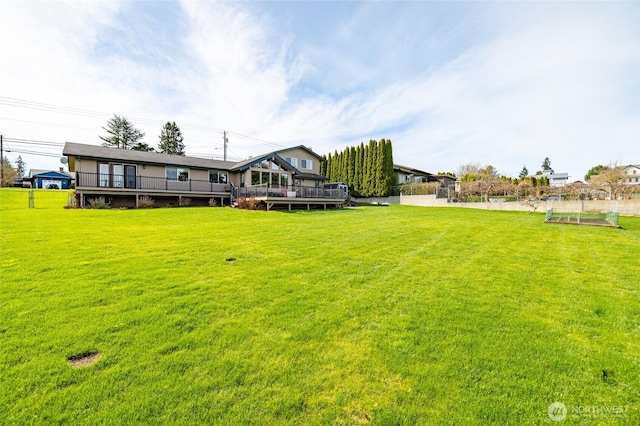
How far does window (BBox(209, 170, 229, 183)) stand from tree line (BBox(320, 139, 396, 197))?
526 inches

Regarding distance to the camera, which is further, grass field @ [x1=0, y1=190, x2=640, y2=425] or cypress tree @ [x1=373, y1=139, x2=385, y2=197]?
cypress tree @ [x1=373, y1=139, x2=385, y2=197]

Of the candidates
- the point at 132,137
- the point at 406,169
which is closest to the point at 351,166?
the point at 406,169

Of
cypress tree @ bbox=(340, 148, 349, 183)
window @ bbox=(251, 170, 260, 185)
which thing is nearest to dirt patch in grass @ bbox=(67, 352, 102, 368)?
window @ bbox=(251, 170, 260, 185)

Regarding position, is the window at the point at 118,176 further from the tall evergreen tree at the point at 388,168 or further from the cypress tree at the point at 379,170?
the tall evergreen tree at the point at 388,168

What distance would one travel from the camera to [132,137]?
51.2 m

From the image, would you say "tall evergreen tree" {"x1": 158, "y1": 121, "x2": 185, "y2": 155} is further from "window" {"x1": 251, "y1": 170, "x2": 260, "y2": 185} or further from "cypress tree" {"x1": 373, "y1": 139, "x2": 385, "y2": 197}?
"cypress tree" {"x1": 373, "y1": 139, "x2": 385, "y2": 197}

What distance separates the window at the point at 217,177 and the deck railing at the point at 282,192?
3.78 meters

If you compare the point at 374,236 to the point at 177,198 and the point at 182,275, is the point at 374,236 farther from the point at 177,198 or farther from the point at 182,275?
the point at 177,198

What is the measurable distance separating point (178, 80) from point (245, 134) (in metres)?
22.8

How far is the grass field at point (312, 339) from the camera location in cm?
240

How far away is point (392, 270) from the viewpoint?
6.01 m

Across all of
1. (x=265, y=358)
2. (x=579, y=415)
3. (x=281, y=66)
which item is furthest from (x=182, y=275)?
(x=281, y=66)

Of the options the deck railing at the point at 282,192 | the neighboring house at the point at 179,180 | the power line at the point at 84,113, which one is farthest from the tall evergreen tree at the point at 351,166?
the deck railing at the point at 282,192

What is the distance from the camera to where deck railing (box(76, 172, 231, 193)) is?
62.0ft
